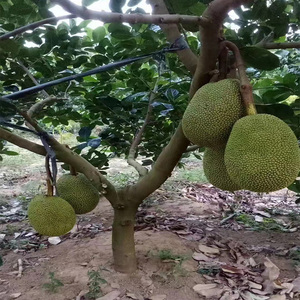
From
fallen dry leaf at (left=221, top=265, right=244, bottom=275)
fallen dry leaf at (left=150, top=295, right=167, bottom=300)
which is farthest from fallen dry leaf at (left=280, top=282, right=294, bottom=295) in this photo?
fallen dry leaf at (left=150, top=295, right=167, bottom=300)

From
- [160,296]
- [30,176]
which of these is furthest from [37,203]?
[30,176]

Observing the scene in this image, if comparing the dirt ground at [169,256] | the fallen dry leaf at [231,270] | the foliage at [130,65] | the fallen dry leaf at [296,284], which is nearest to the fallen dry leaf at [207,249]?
the dirt ground at [169,256]

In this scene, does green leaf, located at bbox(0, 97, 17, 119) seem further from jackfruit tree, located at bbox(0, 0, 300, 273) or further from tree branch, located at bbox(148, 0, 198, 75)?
tree branch, located at bbox(148, 0, 198, 75)

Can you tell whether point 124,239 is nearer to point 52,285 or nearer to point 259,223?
point 52,285

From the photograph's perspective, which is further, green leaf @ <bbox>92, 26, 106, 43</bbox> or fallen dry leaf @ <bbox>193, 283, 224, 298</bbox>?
green leaf @ <bbox>92, 26, 106, 43</bbox>

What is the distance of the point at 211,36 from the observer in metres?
0.75

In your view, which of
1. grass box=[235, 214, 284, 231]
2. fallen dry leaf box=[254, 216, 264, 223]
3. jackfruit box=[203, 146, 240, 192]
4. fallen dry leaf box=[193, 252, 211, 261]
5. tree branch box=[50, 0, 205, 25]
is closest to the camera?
tree branch box=[50, 0, 205, 25]

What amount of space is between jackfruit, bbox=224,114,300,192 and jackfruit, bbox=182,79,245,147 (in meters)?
0.05

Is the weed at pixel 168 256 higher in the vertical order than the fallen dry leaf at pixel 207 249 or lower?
higher

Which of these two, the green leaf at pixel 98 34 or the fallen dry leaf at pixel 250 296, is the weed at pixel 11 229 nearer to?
the green leaf at pixel 98 34

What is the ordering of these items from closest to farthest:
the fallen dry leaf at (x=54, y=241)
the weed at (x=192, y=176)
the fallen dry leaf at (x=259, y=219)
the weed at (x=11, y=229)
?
the fallen dry leaf at (x=54, y=241) < the weed at (x=11, y=229) < the fallen dry leaf at (x=259, y=219) < the weed at (x=192, y=176)

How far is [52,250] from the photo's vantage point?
1.94 meters

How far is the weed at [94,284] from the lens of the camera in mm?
1397

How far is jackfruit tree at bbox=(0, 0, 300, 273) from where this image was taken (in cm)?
68
